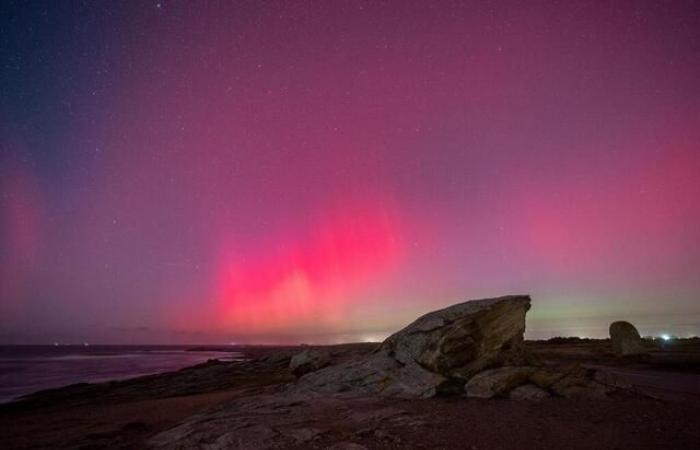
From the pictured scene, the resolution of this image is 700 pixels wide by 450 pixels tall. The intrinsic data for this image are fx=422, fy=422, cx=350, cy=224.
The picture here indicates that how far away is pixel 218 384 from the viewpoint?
128 ft

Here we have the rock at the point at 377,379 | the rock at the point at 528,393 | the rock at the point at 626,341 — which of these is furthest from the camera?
the rock at the point at 626,341

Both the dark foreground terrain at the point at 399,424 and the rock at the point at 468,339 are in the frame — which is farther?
the rock at the point at 468,339

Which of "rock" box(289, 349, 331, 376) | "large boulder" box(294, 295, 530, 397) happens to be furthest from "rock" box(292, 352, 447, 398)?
"rock" box(289, 349, 331, 376)

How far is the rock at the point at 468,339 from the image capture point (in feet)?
65.3

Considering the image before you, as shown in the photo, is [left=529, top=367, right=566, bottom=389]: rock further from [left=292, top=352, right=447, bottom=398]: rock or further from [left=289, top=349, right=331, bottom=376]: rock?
[left=289, top=349, right=331, bottom=376]: rock

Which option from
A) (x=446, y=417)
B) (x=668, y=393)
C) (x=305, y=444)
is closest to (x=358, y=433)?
(x=305, y=444)

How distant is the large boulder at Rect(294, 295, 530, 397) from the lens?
63.6ft

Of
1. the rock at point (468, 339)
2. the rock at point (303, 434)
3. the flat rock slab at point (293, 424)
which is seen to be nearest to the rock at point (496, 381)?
the rock at point (468, 339)

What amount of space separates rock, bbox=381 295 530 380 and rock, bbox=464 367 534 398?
931mm

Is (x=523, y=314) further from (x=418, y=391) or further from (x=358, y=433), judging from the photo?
(x=358, y=433)

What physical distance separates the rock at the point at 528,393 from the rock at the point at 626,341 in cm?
3055

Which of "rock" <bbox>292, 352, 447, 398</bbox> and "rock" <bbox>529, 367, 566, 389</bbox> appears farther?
"rock" <bbox>292, 352, 447, 398</bbox>

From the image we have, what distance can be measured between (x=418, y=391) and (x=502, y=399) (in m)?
3.46

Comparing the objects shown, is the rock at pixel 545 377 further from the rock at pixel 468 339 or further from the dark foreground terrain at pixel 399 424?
the rock at pixel 468 339
